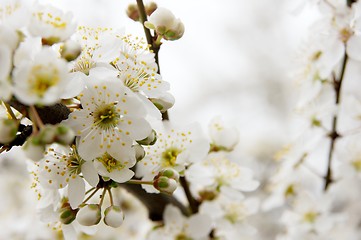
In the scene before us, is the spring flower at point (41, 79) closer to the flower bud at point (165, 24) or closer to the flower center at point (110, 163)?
the flower center at point (110, 163)

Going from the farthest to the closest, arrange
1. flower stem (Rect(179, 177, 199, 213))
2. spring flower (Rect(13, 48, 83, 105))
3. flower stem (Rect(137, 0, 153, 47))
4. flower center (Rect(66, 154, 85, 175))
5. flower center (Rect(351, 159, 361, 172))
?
flower center (Rect(351, 159, 361, 172)), flower stem (Rect(179, 177, 199, 213)), flower stem (Rect(137, 0, 153, 47)), flower center (Rect(66, 154, 85, 175)), spring flower (Rect(13, 48, 83, 105))

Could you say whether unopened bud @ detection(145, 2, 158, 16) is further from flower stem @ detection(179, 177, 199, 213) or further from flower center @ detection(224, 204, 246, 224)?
flower center @ detection(224, 204, 246, 224)

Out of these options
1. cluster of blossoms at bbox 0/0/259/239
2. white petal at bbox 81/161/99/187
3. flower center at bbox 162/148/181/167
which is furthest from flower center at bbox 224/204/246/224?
white petal at bbox 81/161/99/187

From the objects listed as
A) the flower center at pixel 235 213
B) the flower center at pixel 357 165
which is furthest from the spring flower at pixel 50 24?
the flower center at pixel 357 165

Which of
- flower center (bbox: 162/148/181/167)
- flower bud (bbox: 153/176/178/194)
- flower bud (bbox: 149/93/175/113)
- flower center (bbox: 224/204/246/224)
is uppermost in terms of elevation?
flower bud (bbox: 149/93/175/113)

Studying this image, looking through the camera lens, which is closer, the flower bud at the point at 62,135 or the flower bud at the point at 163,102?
the flower bud at the point at 62,135

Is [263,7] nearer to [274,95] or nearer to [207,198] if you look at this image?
[274,95]

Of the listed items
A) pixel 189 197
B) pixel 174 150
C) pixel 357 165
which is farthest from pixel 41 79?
pixel 357 165
